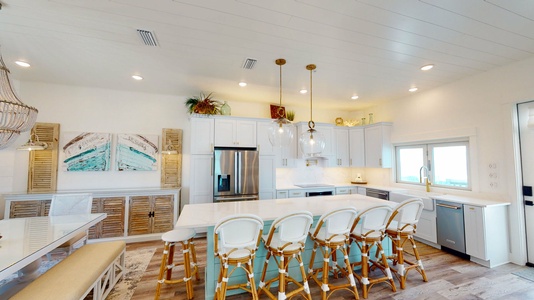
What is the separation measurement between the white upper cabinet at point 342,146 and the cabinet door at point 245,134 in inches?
82.8

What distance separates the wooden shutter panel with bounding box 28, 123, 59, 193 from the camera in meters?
3.63

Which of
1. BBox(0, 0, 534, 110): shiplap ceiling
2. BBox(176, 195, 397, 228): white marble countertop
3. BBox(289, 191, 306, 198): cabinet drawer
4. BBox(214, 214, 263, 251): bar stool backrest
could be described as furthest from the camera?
BBox(289, 191, 306, 198): cabinet drawer

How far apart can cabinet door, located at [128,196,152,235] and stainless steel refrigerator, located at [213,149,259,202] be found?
1.21 m

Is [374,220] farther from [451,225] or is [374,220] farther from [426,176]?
[426,176]

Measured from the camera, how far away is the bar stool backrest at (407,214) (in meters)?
2.42

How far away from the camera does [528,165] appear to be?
2.87 metres

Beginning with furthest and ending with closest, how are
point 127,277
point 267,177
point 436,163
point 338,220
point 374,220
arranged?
point 267,177 → point 436,163 → point 127,277 → point 374,220 → point 338,220

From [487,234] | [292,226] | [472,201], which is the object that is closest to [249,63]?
[292,226]

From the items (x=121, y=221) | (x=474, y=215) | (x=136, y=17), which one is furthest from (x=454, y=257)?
(x=121, y=221)

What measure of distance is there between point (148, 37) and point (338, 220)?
111 inches

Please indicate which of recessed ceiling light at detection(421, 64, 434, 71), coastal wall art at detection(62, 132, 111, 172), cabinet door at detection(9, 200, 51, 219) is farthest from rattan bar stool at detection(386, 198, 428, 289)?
cabinet door at detection(9, 200, 51, 219)

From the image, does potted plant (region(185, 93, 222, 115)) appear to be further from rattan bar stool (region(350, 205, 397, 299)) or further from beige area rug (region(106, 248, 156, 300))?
rattan bar stool (region(350, 205, 397, 299))

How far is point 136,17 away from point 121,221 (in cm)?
326

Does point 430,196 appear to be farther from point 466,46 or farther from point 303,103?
A: point 303,103
